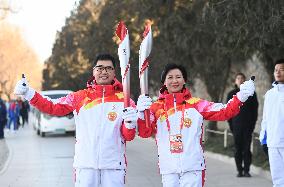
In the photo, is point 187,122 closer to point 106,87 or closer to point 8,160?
point 106,87

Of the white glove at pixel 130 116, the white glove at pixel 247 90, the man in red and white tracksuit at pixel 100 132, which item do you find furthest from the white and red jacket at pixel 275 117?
the white glove at pixel 130 116

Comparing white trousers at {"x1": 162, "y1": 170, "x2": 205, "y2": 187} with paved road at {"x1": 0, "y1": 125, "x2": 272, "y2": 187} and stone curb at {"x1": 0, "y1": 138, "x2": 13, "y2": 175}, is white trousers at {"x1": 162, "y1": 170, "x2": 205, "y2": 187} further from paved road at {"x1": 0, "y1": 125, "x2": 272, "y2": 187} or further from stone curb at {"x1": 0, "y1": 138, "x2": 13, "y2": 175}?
stone curb at {"x1": 0, "y1": 138, "x2": 13, "y2": 175}

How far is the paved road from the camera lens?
10633 millimetres

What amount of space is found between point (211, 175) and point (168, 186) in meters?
6.11

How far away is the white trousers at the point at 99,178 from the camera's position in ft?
18.2

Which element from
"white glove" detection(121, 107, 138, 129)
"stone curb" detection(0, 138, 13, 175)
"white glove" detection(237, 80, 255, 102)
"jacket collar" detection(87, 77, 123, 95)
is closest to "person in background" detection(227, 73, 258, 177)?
"stone curb" detection(0, 138, 13, 175)

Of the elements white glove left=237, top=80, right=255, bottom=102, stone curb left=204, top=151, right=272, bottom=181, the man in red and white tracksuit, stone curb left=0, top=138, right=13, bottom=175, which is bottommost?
stone curb left=0, top=138, right=13, bottom=175

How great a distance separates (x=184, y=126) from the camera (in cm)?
564

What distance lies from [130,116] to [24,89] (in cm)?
106

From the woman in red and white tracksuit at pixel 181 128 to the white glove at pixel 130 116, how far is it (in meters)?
0.18

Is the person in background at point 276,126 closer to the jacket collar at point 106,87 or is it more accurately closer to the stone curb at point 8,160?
the jacket collar at point 106,87

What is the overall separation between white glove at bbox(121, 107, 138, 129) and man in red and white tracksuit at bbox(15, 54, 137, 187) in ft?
0.42

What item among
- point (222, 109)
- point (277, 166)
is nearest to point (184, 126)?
point (222, 109)

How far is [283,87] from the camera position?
7605 millimetres
